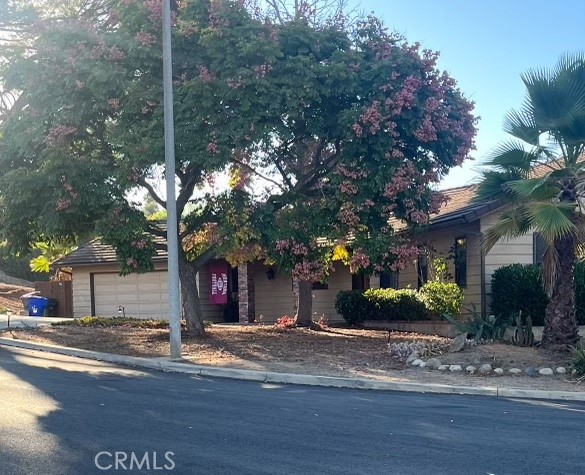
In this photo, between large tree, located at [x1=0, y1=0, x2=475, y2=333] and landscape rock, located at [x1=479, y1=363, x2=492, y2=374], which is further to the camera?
large tree, located at [x1=0, y1=0, x2=475, y2=333]

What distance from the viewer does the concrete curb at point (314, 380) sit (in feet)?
37.3

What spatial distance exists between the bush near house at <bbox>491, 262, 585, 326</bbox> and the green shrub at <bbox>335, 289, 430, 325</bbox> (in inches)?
98.5

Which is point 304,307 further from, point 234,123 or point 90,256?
point 90,256

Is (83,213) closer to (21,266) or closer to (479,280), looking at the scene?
(479,280)

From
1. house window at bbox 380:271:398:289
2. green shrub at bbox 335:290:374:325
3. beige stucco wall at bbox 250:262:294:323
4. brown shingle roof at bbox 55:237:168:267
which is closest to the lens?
green shrub at bbox 335:290:374:325

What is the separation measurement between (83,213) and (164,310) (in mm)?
12628

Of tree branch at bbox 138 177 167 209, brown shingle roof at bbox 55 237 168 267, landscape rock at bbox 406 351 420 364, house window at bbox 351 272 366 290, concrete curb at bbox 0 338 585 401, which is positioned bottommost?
concrete curb at bbox 0 338 585 401

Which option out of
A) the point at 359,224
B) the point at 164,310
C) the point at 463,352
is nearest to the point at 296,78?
the point at 359,224

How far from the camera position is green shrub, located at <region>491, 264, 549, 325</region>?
1750 centimetres

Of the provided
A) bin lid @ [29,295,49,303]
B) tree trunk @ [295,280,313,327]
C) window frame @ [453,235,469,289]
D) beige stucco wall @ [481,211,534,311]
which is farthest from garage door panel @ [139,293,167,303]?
beige stucco wall @ [481,211,534,311]

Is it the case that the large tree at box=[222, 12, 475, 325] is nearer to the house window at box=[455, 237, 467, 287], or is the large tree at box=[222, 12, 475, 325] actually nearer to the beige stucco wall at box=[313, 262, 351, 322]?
the house window at box=[455, 237, 467, 287]

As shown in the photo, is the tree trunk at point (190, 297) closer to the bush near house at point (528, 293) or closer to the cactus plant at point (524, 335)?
the bush near house at point (528, 293)

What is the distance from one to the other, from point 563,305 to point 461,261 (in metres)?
6.56

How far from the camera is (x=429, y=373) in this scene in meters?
13.2
